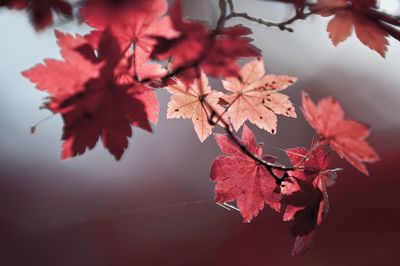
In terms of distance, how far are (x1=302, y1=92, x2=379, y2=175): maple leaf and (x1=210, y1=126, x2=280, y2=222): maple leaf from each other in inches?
6.9

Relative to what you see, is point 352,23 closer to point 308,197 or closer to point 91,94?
point 308,197

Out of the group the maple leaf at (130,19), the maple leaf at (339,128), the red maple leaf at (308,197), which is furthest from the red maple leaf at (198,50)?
the red maple leaf at (308,197)

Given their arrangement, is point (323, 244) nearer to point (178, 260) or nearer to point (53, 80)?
point (178, 260)

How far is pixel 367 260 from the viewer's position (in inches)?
111

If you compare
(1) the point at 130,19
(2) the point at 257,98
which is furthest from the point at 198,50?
(2) the point at 257,98

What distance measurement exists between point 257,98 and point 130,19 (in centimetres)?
25

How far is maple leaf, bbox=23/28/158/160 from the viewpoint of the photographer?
51cm

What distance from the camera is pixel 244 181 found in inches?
27.8

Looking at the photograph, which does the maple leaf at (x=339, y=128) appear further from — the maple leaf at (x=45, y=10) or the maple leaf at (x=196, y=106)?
the maple leaf at (x=45, y=10)

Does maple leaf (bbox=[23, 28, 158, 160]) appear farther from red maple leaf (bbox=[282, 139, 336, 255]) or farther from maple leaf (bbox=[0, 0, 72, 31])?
red maple leaf (bbox=[282, 139, 336, 255])

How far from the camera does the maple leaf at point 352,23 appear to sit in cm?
63

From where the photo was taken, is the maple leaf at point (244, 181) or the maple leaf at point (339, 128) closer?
the maple leaf at point (339, 128)

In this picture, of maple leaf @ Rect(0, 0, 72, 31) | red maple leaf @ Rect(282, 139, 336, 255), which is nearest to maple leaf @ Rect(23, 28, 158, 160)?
maple leaf @ Rect(0, 0, 72, 31)

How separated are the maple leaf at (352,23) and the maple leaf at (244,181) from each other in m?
0.22
